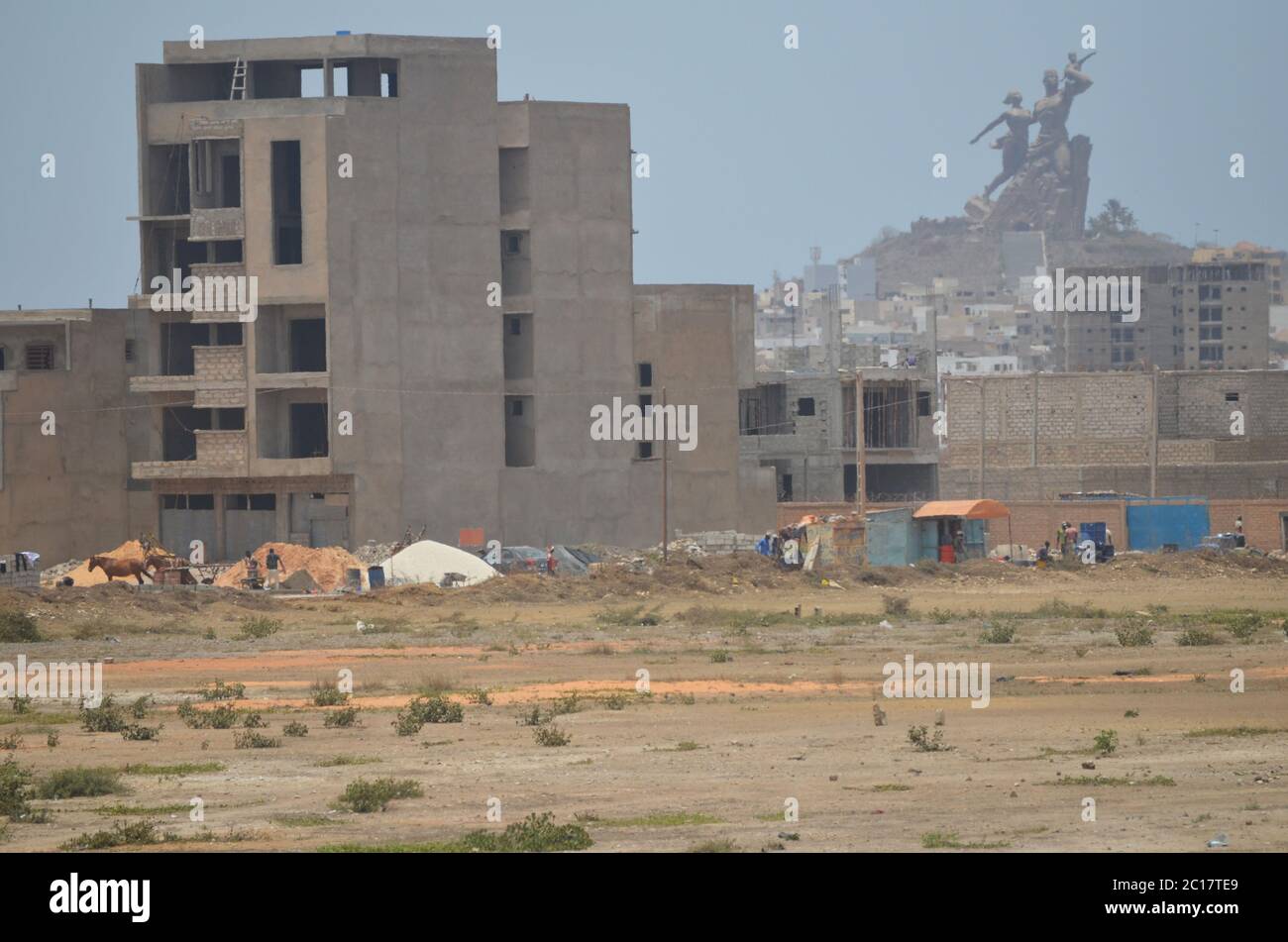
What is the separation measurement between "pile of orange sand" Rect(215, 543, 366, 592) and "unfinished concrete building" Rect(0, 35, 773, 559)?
697 cm

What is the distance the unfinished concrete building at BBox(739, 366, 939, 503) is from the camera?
90.4 metres

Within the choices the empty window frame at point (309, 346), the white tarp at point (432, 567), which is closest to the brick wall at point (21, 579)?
the white tarp at point (432, 567)

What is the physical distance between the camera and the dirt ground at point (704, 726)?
56.3 feet

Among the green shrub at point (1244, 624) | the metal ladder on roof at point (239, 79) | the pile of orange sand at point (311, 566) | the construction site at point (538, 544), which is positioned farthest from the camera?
the metal ladder on roof at point (239, 79)

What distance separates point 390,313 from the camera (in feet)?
235

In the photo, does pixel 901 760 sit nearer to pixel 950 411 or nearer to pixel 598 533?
pixel 598 533

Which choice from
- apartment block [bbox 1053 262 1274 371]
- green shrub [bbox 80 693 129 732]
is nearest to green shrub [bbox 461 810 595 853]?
green shrub [bbox 80 693 129 732]

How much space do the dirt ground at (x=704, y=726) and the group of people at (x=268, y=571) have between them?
8406 millimetres

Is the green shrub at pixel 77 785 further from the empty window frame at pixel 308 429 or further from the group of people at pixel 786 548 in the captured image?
the empty window frame at pixel 308 429

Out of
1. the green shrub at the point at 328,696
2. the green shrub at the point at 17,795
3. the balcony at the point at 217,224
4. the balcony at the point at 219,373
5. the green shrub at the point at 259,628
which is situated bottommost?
the green shrub at the point at 259,628

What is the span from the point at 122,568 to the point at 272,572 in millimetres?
4983

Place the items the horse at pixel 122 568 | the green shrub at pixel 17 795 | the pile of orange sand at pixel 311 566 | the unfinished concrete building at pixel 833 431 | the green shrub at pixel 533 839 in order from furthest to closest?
the unfinished concrete building at pixel 833 431, the pile of orange sand at pixel 311 566, the horse at pixel 122 568, the green shrub at pixel 17 795, the green shrub at pixel 533 839
